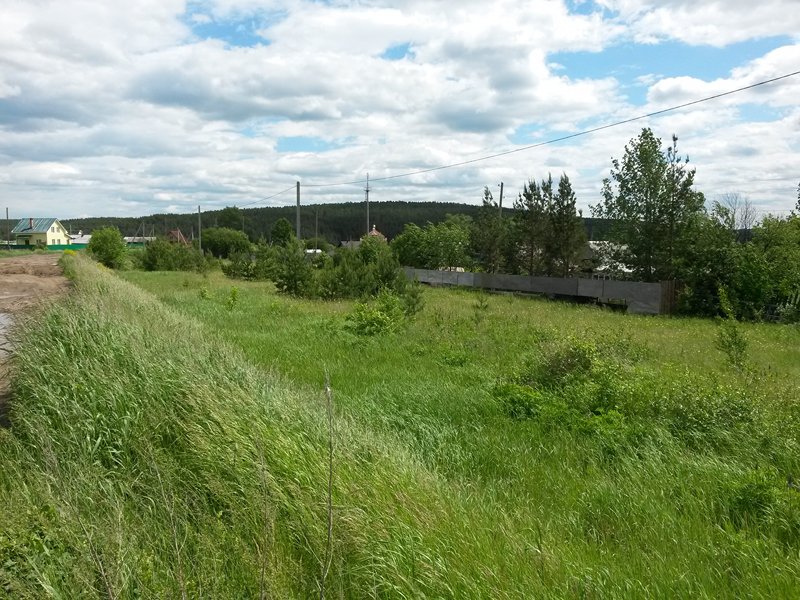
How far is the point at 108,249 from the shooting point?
176ft

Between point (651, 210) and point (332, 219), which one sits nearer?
point (651, 210)

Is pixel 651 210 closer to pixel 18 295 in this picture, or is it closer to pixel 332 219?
pixel 18 295

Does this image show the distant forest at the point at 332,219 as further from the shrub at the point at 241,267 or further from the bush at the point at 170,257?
the shrub at the point at 241,267

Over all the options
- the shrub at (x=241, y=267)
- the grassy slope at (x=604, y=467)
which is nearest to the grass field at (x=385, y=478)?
the grassy slope at (x=604, y=467)

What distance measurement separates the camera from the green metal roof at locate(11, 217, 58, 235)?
115 metres

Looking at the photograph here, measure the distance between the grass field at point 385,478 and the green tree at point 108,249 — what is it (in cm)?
4995

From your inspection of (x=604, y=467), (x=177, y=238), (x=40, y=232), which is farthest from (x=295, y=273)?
(x=40, y=232)

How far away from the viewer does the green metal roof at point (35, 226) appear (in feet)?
378

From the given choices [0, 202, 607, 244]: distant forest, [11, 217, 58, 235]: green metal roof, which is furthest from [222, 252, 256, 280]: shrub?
[11, 217, 58, 235]: green metal roof

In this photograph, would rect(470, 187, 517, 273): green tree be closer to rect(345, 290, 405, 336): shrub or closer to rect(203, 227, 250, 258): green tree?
rect(345, 290, 405, 336): shrub

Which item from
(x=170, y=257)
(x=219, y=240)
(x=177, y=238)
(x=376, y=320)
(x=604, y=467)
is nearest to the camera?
(x=604, y=467)

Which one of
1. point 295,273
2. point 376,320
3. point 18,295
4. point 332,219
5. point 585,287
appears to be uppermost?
point 332,219

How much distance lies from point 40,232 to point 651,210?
119m

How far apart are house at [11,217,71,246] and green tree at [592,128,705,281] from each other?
111273 millimetres
